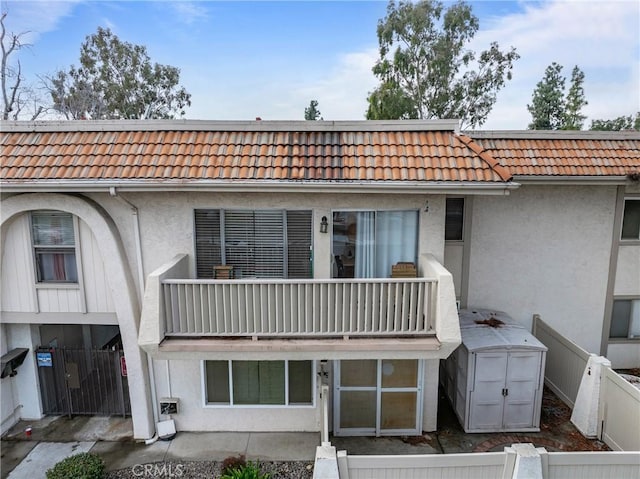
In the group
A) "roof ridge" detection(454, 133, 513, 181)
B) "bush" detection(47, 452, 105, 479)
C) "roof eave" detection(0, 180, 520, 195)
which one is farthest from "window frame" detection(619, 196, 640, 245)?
"bush" detection(47, 452, 105, 479)

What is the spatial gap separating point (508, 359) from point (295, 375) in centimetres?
472

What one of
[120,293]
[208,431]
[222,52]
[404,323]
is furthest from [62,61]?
[404,323]

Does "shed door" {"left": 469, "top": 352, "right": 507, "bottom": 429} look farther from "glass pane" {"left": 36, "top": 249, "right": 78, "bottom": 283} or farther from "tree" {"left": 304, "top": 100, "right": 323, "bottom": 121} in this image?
"tree" {"left": 304, "top": 100, "right": 323, "bottom": 121}

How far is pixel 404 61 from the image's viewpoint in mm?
27562

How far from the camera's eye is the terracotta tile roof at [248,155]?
7.04m

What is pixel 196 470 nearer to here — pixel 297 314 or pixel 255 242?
pixel 297 314

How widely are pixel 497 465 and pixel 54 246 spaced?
934 centimetres

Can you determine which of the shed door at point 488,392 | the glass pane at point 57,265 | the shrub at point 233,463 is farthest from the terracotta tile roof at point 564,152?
the glass pane at point 57,265

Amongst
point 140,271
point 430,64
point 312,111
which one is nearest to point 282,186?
point 140,271

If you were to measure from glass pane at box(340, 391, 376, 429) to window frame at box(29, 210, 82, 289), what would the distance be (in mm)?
6266

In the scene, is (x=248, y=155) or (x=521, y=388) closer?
(x=248, y=155)

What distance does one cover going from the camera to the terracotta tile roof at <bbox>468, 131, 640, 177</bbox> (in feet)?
29.8

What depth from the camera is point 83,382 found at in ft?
30.2

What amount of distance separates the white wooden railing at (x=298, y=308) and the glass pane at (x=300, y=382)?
1849 millimetres
